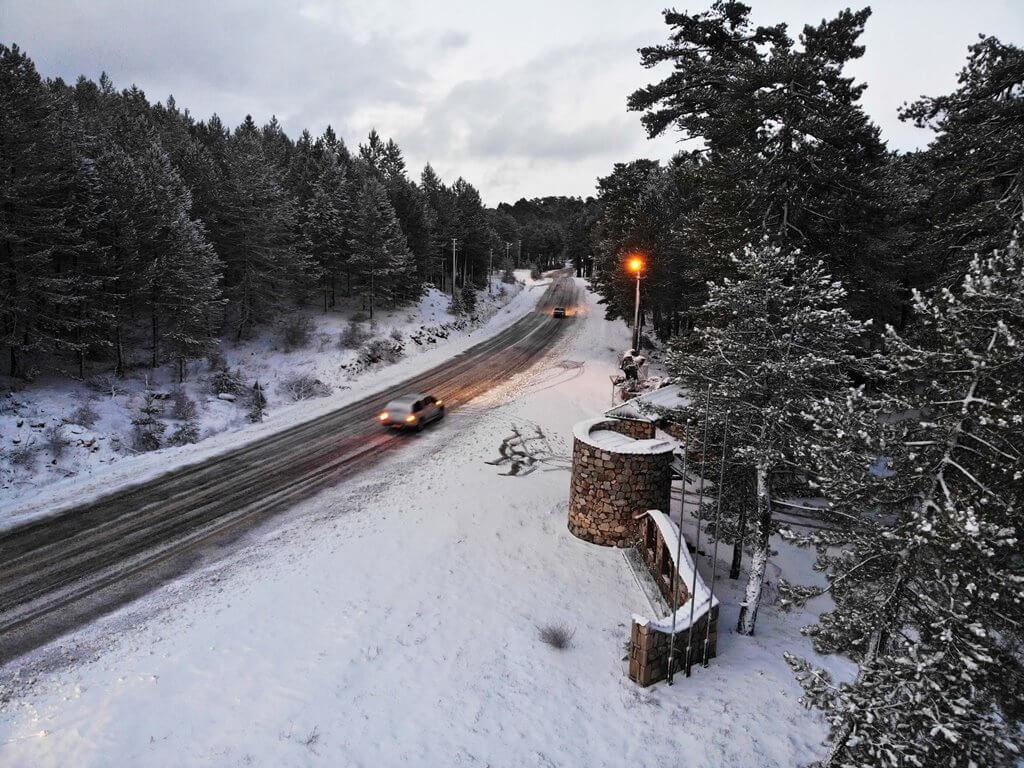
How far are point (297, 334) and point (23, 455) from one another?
2068 cm

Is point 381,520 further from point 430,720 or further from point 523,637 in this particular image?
point 430,720

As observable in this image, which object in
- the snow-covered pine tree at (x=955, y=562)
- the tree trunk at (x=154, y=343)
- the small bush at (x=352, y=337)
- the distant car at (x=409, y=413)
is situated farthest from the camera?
the small bush at (x=352, y=337)

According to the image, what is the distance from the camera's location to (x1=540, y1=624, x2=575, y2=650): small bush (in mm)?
10047

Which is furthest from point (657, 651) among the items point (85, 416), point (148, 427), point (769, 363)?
point (85, 416)

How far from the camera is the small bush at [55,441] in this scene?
711 inches

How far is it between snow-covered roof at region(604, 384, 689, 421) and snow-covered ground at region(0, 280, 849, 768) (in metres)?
4.08

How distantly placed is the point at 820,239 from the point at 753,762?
12.9 metres

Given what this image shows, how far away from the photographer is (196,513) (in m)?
14.9

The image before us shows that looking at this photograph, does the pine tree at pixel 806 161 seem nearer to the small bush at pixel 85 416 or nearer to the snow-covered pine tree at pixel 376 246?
the small bush at pixel 85 416

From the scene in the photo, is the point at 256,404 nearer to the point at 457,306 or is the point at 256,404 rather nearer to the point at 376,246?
the point at 376,246

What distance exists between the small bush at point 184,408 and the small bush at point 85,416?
2882 millimetres

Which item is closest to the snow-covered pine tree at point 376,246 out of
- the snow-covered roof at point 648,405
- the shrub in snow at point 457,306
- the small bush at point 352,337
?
the small bush at point 352,337

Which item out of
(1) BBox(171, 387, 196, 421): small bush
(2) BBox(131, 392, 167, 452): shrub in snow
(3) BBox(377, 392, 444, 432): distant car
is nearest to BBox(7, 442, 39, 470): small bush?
(2) BBox(131, 392, 167, 452): shrub in snow

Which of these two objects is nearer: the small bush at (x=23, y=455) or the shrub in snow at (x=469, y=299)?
the small bush at (x=23, y=455)
